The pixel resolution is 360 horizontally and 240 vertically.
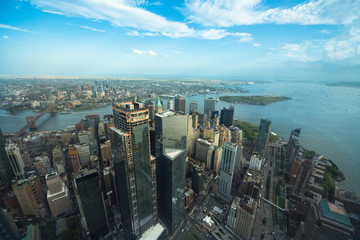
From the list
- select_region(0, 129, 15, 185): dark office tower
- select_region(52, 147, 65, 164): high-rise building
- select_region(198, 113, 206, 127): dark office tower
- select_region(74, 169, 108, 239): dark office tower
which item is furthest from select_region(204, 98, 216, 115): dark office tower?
select_region(0, 129, 15, 185): dark office tower

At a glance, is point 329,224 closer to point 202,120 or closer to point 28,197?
point 28,197

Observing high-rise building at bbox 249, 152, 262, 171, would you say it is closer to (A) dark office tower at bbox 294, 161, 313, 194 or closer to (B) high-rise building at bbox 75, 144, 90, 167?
(A) dark office tower at bbox 294, 161, 313, 194

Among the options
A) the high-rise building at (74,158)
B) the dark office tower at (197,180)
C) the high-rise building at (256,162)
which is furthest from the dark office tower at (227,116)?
the high-rise building at (74,158)

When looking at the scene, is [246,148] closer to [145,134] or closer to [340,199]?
[340,199]

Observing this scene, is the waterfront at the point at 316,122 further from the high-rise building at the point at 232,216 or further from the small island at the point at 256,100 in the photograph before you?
the high-rise building at the point at 232,216

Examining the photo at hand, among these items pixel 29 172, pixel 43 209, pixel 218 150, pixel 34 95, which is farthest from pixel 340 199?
pixel 34 95
